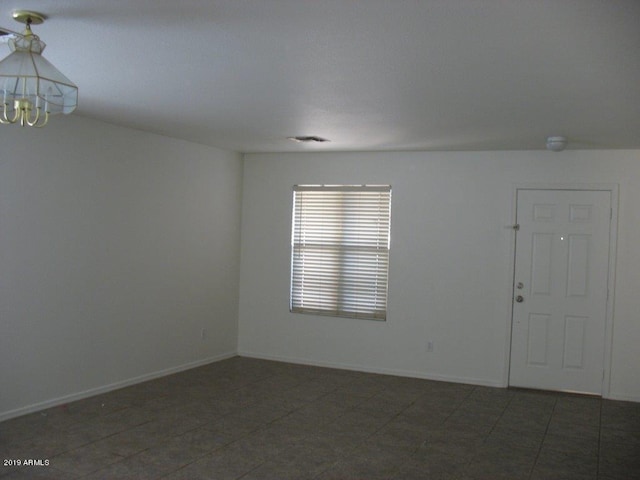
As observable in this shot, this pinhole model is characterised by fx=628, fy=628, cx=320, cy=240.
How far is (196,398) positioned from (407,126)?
291 centimetres

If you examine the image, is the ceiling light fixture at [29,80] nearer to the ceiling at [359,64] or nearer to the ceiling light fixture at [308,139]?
the ceiling at [359,64]

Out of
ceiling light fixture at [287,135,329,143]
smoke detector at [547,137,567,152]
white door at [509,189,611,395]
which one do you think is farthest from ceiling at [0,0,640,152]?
white door at [509,189,611,395]

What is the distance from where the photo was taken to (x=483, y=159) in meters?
6.32

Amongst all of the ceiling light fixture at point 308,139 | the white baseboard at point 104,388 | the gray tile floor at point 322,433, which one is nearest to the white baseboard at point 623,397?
the gray tile floor at point 322,433

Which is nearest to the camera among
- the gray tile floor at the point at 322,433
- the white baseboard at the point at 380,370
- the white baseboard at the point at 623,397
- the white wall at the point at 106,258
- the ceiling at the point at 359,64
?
the ceiling at the point at 359,64

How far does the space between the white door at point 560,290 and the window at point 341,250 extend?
1416 mm

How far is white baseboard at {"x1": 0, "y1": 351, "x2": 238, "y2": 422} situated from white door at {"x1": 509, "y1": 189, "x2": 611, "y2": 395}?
10.5ft

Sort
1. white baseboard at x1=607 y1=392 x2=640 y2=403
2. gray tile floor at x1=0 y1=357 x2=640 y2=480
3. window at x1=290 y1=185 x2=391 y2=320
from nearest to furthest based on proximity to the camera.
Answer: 1. gray tile floor at x1=0 y1=357 x2=640 y2=480
2. white baseboard at x1=607 y1=392 x2=640 y2=403
3. window at x1=290 y1=185 x2=391 y2=320

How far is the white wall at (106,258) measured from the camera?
4633 mm

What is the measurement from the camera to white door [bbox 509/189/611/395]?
19.5 feet

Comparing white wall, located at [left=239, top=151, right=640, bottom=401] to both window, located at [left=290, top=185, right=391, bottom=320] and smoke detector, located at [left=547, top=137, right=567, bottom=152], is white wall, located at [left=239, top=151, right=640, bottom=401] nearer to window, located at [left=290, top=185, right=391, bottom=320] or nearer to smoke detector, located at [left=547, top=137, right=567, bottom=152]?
window, located at [left=290, top=185, right=391, bottom=320]

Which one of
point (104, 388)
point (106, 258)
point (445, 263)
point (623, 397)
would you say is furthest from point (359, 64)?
point (623, 397)

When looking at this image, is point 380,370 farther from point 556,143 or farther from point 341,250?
point 556,143

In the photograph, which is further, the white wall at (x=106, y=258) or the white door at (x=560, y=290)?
the white door at (x=560, y=290)
